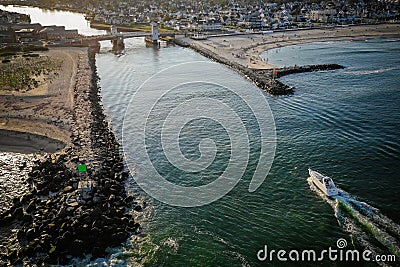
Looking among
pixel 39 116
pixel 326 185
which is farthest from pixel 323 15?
pixel 326 185

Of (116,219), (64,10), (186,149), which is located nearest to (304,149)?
(186,149)

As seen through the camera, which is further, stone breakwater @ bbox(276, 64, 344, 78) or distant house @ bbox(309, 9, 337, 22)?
distant house @ bbox(309, 9, 337, 22)

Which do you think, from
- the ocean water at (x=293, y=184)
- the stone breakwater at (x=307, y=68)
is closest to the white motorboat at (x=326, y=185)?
the ocean water at (x=293, y=184)

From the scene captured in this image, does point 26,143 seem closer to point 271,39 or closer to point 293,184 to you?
A: point 293,184

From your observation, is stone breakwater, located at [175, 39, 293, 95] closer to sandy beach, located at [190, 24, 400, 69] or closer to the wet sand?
sandy beach, located at [190, 24, 400, 69]

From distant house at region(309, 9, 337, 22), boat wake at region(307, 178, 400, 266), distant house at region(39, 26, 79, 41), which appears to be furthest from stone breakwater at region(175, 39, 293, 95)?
distant house at region(309, 9, 337, 22)

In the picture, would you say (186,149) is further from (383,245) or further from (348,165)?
(383,245)

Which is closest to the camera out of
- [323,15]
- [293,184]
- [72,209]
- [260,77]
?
[72,209]
